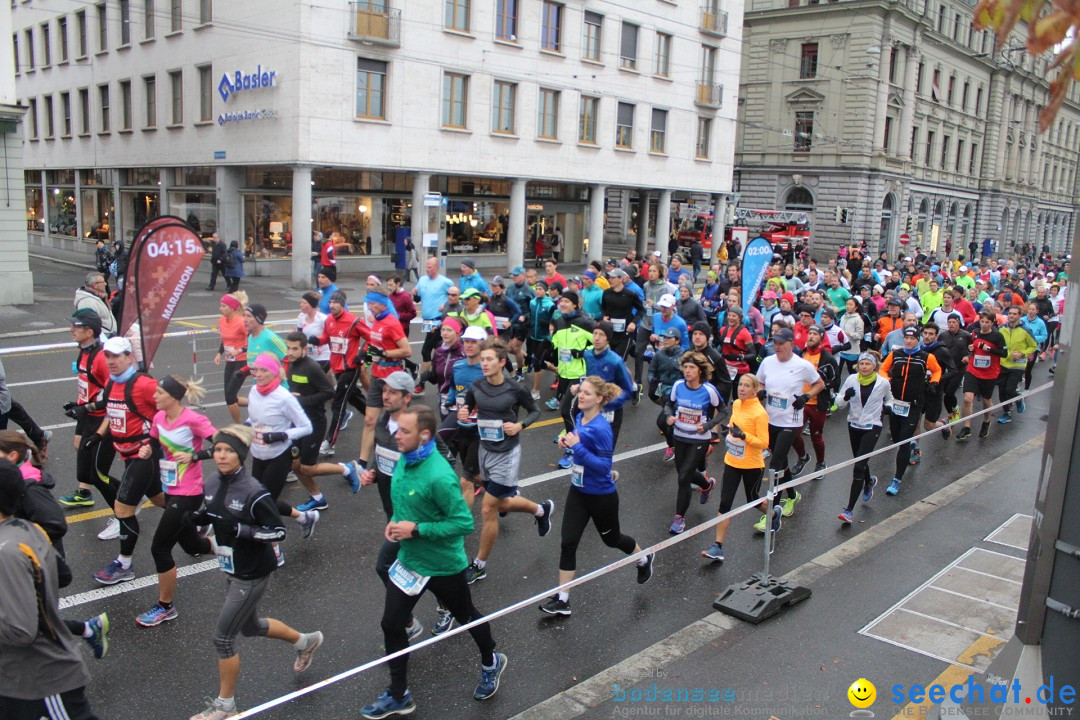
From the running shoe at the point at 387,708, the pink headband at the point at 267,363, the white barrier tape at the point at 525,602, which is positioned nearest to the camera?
the white barrier tape at the point at 525,602

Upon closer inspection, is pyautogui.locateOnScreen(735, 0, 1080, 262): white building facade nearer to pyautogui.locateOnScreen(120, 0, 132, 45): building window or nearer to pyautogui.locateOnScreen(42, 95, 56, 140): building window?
pyautogui.locateOnScreen(120, 0, 132, 45): building window

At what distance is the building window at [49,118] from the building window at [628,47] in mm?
26108

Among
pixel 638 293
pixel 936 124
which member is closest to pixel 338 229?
pixel 638 293

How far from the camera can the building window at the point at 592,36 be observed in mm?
33250

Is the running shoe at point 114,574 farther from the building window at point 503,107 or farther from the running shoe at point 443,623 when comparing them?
the building window at point 503,107

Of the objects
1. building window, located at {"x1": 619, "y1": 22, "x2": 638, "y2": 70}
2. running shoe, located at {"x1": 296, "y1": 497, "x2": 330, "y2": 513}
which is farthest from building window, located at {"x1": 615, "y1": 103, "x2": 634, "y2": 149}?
running shoe, located at {"x1": 296, "y1": 497, "x2": 330, "y2": 513}

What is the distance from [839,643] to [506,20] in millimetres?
28517

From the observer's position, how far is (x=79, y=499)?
25.3 feet

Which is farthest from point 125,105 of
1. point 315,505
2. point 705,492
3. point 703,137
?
point 705,492

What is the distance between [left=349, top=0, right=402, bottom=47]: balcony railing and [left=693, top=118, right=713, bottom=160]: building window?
54.3ft

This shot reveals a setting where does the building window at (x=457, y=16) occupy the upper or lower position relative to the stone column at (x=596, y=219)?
upper

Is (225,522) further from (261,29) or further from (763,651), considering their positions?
(261,29)

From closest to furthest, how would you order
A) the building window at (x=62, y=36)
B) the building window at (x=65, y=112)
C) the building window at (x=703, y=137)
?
the building window at (x=62, y=36), the building window at (x=65, y=112), the building window at (x=703, y=137)

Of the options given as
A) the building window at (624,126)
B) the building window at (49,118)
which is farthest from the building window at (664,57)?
the building window at (49,118)
